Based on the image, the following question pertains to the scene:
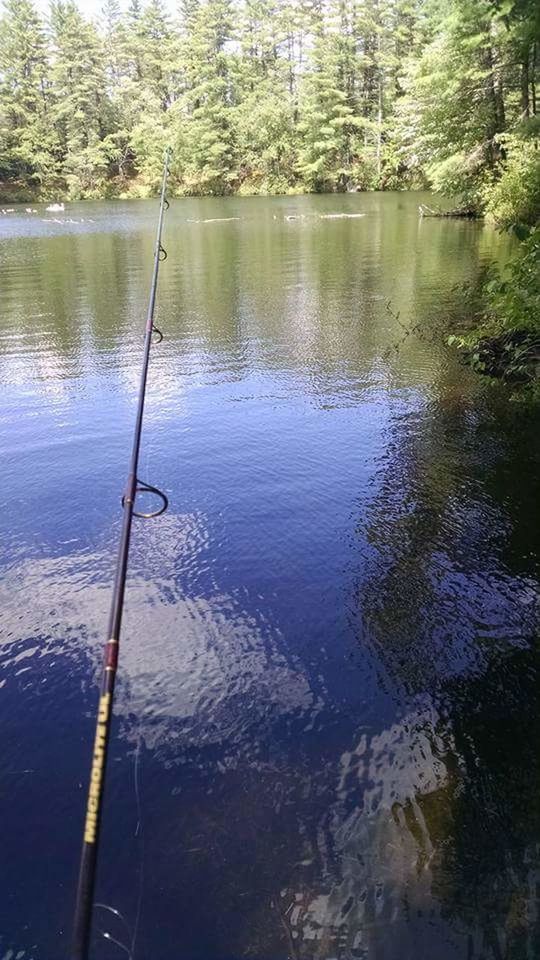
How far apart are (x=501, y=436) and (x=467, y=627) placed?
368cm

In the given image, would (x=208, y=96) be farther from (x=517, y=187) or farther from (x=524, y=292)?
(x=524, y=292)

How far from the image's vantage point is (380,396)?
9.17m

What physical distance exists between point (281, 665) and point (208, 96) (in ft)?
232

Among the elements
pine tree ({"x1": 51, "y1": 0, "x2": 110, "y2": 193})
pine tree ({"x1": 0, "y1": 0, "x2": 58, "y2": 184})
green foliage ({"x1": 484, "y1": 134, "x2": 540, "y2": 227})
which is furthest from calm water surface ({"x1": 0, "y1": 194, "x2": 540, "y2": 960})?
pine tree ({"x1": 0, "y1": 0, "x2": 58, "y2": 184})

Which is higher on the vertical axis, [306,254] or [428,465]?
[306,254]

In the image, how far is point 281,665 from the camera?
4.36 meters

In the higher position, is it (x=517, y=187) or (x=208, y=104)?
(x=208, y=104)

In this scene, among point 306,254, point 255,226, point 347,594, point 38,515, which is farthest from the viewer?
point 255,226

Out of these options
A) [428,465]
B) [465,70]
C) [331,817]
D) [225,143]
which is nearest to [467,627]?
[331,817]

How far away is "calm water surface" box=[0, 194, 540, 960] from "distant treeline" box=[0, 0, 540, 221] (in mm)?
48411

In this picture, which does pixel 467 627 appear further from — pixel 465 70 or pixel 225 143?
pixel 225 143

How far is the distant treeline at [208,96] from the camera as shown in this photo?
2205 inches

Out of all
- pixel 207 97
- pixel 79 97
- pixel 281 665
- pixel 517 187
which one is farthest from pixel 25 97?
pixel 281 665

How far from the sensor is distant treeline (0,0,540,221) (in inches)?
2205
